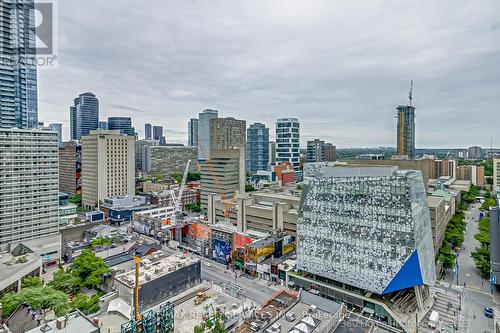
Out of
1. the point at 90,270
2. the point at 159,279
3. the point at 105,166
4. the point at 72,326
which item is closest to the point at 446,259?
the point at 159,279

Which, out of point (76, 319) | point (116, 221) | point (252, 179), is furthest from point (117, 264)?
point (252, 179)

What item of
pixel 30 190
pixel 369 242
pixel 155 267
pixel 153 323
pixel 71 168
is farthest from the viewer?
pixel 71 168

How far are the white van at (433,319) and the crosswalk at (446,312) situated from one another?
442 millimetres

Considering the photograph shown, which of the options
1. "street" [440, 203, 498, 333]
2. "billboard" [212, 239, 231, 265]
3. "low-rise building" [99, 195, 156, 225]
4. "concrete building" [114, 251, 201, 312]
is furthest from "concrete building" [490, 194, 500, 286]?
"low-rise building" [99, 195, 156, 225]

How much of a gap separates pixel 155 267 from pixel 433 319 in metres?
38.8

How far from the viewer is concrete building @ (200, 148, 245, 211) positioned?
92.2 metres

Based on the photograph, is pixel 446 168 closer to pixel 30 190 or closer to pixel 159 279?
pixel 159 279

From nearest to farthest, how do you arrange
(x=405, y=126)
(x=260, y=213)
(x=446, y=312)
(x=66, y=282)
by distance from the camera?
(x=446, y=312)
(x=66, y=282)
(x=260, y=213)
(x=405, y=126)

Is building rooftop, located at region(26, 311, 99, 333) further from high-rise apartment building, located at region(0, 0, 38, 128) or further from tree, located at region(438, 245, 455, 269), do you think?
high-rise apartment building, located at region(0, 0, 38, 128)

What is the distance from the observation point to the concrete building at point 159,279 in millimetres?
40062

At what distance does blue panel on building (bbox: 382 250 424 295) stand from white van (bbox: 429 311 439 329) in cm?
474

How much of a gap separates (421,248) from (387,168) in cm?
1159

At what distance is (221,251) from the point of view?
62.2m

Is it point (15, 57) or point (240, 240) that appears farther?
point (15, 57)
